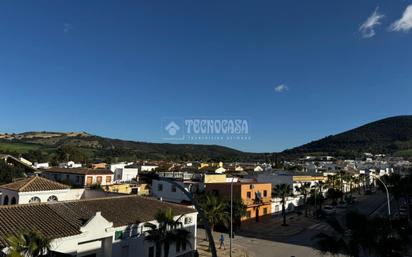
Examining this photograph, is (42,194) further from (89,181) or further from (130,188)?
(89,181)

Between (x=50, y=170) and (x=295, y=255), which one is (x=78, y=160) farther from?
(x=295, y=255)

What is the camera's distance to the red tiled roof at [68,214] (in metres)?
20.1

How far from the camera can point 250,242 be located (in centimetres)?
3928

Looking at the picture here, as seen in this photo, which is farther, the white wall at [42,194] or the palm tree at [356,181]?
the palm tree at [356,181]

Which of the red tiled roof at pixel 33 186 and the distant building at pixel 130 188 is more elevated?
the red tiled roof at pixel 33 186

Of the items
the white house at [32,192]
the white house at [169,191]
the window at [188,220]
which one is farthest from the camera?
the white house at [169,191]

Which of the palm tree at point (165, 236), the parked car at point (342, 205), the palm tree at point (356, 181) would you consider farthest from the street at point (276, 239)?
the palm tree at point (356, 181)

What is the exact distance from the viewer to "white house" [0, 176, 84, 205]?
106 ft

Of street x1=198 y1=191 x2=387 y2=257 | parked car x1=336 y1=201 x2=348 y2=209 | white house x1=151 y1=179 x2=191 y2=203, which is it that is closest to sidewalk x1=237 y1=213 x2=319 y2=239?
street x1=198 y1=191 x2=387 y2=257

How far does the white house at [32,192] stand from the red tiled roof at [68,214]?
28.4 ft

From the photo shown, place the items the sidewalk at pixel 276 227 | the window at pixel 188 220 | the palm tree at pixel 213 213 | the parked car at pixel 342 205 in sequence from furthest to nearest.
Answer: the parked car at pixel 342 205, the sidewalk at pixel 276 227, the palm tree at pixel 213 213, the window at pixel 188 220

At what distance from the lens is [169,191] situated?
2251 inches

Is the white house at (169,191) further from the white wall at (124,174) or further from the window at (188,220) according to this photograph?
the white wall at (124,174)

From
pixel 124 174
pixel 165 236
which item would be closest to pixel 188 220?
pixel 165 236
